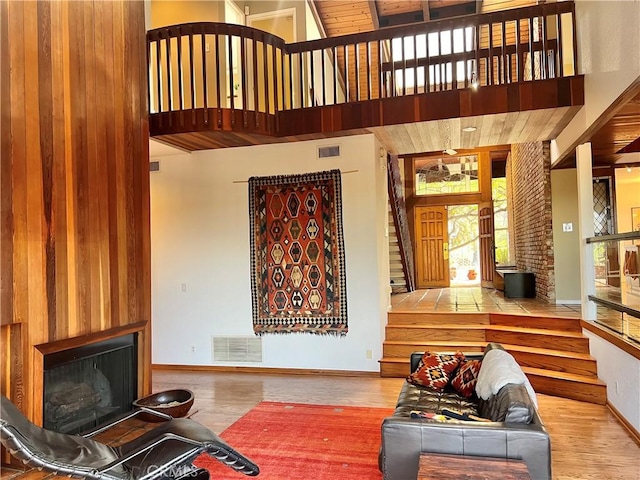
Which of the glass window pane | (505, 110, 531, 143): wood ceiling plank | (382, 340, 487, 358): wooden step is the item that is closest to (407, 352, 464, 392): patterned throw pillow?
(382, 340, 487, 358): wooden step

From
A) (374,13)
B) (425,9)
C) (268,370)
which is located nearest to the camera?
(268,370)

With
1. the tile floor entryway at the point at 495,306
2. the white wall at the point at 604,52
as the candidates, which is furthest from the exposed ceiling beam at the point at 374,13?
the tile floor entryway at the point at 495,306

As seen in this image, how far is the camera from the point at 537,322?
17.1 ft

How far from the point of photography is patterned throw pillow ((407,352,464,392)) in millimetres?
3545

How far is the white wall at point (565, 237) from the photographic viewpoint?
6.22m

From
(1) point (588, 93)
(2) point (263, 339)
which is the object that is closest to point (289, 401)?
(2) point (263, 339)

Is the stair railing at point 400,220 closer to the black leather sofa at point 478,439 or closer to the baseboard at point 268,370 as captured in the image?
the baseboard at point 268,370

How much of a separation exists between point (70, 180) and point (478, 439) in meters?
3.20

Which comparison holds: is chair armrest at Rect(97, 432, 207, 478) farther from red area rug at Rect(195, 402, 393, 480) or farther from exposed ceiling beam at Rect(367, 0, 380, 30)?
exposed ceiling beam at Rect(367, 0, 380, 30)

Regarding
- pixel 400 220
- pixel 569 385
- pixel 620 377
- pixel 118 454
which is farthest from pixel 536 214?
pixel 118 454

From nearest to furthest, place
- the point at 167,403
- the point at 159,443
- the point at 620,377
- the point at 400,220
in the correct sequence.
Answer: the point at 159,443 < the point at 620,377 < the point at 167,403 < the point at 400,220

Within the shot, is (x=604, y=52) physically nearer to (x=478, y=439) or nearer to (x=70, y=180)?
(x=478, y=439)

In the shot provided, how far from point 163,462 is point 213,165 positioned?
13.5 ft

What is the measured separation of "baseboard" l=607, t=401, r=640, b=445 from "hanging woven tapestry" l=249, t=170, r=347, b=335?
9.15ft
